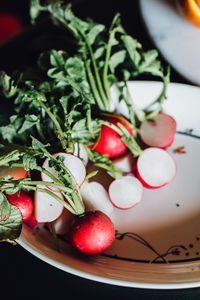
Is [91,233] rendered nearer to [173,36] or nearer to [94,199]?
[94,199]

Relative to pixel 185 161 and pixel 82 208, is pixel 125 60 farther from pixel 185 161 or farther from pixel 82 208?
pixel 82 208

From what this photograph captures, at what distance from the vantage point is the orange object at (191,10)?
870mm

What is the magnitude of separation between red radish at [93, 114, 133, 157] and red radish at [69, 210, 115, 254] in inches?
7.1

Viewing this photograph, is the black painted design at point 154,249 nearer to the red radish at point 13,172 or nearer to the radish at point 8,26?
the red radish at point 13,172

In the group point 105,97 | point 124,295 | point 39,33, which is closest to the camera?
point 124,295

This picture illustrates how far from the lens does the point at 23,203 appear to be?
0.72 metres

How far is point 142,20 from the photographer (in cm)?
94

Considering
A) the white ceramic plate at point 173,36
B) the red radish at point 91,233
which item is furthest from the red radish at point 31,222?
the white ceramic plate at point 173,36

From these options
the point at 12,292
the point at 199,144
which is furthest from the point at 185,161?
the point at 12,292

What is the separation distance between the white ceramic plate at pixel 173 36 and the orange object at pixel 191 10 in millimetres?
11

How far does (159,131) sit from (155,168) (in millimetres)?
100

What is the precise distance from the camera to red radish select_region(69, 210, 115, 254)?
684 millimetres

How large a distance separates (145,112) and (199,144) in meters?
0.16

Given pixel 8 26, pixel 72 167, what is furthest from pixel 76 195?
pixel 8 26
